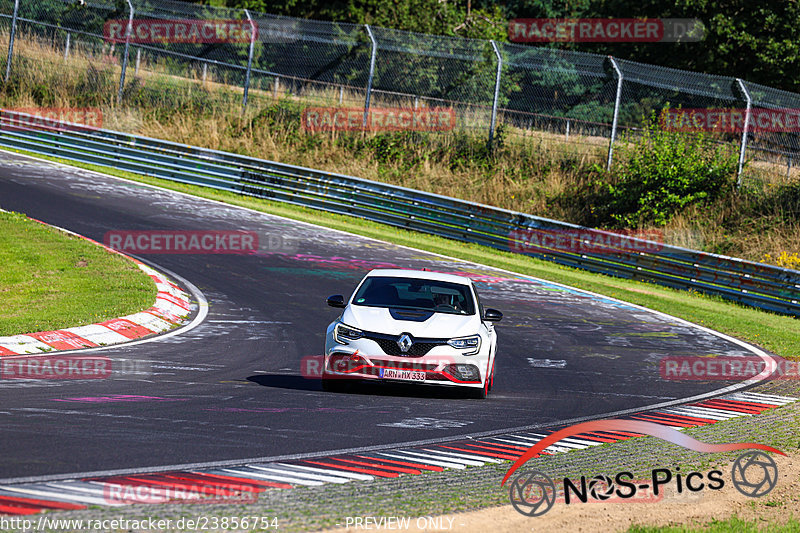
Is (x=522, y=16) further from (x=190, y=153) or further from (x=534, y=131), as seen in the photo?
(x=190, y=153)

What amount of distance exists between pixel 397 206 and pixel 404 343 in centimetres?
1824

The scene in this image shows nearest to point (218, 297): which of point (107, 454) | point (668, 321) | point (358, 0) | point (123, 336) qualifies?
point (123, 336)

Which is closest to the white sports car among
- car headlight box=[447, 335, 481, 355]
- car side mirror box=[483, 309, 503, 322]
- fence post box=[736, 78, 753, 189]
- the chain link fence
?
car headlight box=[447, 335, 481, 355]

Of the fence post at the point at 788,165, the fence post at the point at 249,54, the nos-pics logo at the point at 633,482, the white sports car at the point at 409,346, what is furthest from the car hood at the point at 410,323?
the fence post at the point at 249,54

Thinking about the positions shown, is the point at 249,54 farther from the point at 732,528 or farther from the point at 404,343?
the point at 732,528

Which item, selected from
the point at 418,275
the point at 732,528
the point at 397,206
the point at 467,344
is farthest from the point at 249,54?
the point at 732,528

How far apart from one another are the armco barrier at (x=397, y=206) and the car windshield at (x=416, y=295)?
13.9 meters

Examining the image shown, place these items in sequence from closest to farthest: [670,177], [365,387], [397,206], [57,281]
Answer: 1. [365,387]
2. [57,281]
3. [397,206]
4. [670,177]

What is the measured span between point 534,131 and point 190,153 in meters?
11.2

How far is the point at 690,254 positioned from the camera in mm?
24812

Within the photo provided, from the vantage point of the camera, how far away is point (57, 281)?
16.2 m

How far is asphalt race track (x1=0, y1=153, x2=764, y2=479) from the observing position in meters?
7.70

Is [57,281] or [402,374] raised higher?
[402,374]

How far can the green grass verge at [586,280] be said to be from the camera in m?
19.3
